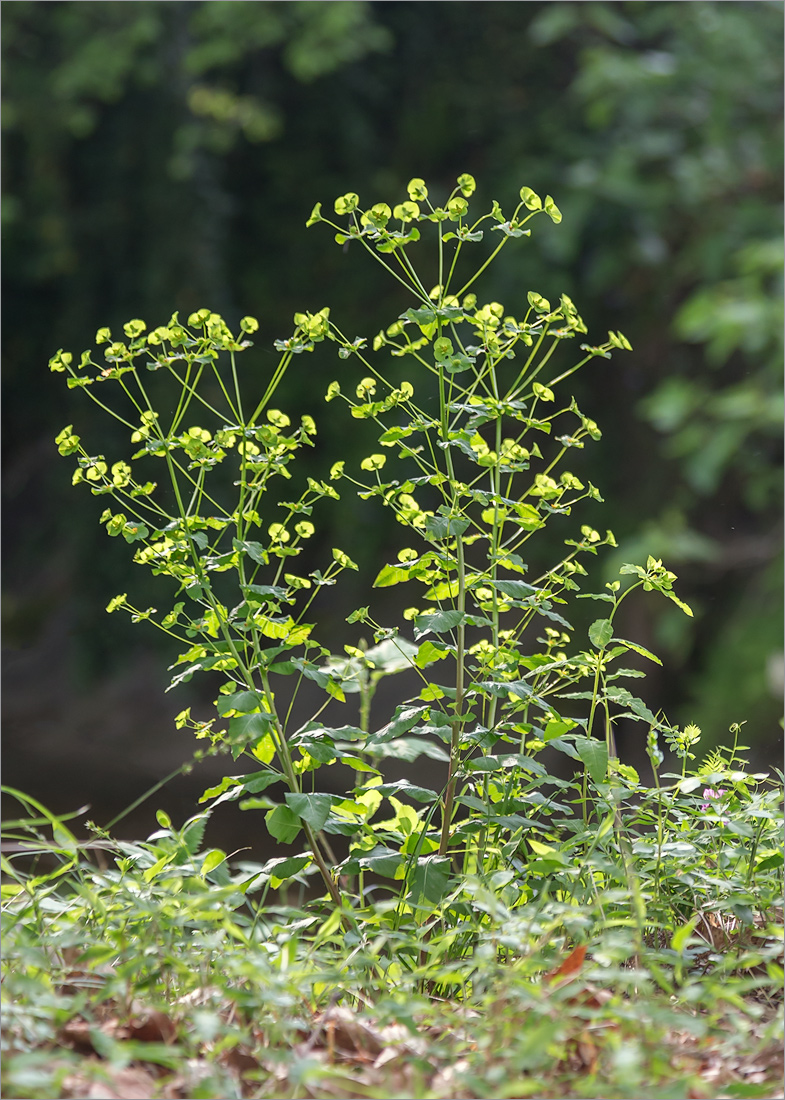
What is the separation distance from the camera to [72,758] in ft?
10.6

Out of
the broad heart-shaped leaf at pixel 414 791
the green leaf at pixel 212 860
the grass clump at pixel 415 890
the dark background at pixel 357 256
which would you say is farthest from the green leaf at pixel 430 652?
the dark background at pixel 357 256

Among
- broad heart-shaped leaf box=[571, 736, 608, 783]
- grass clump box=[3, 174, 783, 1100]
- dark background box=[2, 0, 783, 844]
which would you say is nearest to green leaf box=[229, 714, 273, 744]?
grass clump box=[3, 174, 783, 1100]

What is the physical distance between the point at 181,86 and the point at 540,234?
1.38 metres

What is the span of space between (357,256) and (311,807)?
2.95 metres

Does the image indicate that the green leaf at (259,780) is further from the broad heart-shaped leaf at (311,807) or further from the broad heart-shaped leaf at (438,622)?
the broad heart-shaped leaf at (438,622)

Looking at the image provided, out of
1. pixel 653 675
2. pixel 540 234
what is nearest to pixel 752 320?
pixel 540 234

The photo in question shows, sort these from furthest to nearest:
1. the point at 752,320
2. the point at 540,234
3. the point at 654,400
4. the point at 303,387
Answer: the point at 303,387 < the point at 540,234 < the point at 654,400 < the point at 752,320

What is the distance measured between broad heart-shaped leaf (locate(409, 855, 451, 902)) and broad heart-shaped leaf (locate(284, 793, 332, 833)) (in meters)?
0.09

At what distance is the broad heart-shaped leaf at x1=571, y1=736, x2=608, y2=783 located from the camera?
79cm

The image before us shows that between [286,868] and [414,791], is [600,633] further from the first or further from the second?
[286,868]

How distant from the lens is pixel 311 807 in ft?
2.56

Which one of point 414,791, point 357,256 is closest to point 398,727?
point 414,791

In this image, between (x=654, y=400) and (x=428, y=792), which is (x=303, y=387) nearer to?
(x=654, y=400)

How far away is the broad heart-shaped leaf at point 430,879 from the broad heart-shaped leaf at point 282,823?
10 centimetres
